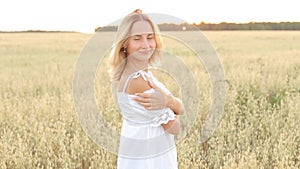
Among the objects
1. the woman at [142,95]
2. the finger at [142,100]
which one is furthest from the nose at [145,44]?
the finger at [142,100]

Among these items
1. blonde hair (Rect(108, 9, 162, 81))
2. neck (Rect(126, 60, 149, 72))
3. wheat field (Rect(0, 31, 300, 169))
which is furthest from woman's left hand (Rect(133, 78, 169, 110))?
wheat field (Rect(0, 31, 300, 169))

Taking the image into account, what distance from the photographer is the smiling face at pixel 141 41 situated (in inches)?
88.4

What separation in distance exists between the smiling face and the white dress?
0.37 feet

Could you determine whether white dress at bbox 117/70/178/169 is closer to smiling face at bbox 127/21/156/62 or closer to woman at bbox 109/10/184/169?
woman at bbox 109/10/184/169

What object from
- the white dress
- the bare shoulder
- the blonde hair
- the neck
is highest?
the blonde hair

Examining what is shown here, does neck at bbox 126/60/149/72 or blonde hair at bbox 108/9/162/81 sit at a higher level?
blonde hair at bbox 108/9/162/81

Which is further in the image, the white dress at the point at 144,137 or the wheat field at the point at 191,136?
the wheat field at the point at 191,136

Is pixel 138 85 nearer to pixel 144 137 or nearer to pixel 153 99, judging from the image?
pixel 153 99

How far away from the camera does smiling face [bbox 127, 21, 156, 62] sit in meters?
2.24

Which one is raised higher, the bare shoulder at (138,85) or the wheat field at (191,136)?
the bare shoulder at (138,85)

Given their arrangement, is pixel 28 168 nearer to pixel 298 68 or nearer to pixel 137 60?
pixel 137 60

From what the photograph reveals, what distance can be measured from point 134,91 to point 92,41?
0.53m

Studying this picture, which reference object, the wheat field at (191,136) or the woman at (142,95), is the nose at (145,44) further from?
the wheat field at (191,136)

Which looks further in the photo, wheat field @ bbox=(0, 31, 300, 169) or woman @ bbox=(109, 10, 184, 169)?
wheat field @ bbox=(0, 31, 300, 169)
